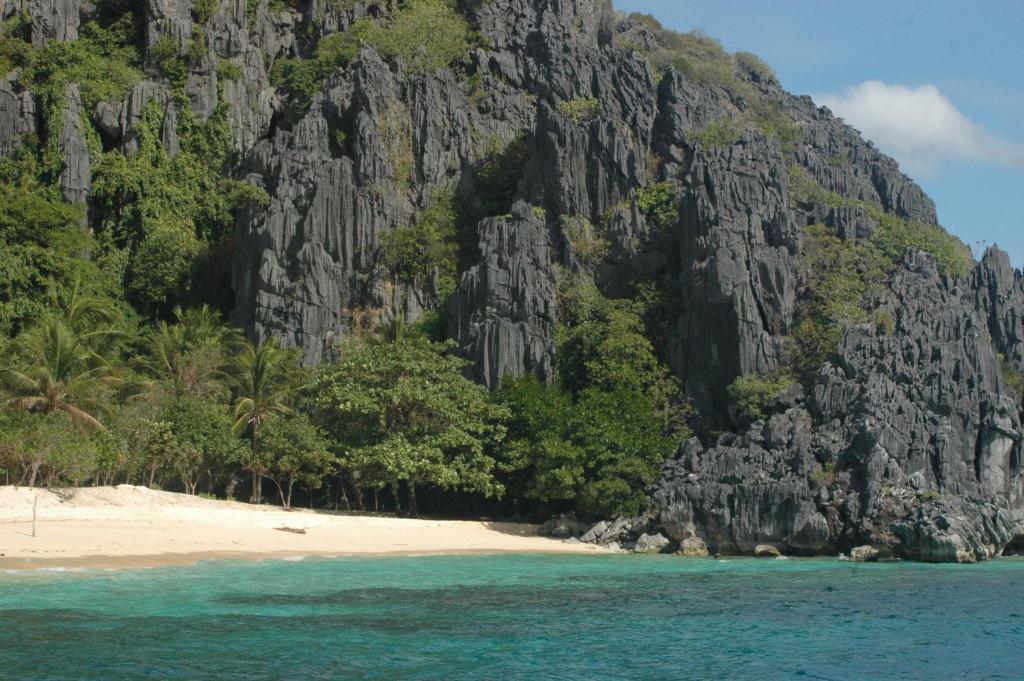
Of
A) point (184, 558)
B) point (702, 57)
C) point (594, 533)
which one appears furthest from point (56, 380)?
point (702, 57)

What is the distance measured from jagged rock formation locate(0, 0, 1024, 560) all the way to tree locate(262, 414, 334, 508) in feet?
28.2

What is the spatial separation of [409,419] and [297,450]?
4469mm

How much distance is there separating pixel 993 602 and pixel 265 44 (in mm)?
52058

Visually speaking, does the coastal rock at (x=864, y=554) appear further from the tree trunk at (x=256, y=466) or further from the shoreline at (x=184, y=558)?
the tree trunk at (x=256, y=466)

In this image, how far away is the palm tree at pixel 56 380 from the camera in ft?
104

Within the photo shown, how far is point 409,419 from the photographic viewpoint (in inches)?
1491

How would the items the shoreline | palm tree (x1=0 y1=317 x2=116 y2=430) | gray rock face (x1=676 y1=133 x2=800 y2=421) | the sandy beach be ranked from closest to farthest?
the shoreline < the sandy beach < palm tree (x1=0 y1=317 x2=116 y2=430) < gray rock face (x1=676 y1=133 x2=800 y2=421)

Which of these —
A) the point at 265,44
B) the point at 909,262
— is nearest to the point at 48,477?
the point at 909,262

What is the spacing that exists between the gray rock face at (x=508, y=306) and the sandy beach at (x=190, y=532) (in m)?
8.19

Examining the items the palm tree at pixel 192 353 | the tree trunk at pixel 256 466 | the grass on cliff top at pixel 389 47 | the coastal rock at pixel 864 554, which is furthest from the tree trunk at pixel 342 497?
the grass on cliff top at pixel 389 47

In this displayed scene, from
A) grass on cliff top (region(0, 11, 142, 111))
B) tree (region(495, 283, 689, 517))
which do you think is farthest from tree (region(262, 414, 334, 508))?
grass on cliff top (region(0, 11, 142, 111))

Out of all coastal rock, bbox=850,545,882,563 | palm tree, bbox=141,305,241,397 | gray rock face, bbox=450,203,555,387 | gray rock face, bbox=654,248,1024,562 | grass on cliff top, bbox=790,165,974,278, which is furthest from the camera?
grass on cliff top, bbox=790,165,974,278

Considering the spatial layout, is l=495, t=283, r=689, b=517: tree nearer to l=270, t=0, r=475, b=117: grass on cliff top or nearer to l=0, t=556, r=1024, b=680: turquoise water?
l=0, t=556, r=1024, b=680: turquoise water

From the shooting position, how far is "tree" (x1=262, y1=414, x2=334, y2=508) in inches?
1405
